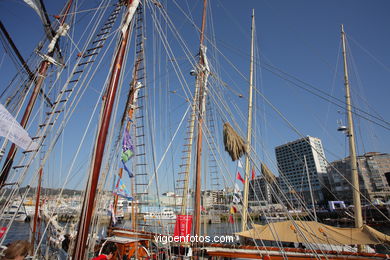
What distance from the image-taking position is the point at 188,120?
14102mm

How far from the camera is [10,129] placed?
411 cm

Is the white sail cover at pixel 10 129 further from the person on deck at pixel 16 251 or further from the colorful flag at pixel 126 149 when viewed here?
the colorful flag at pixel 126 149

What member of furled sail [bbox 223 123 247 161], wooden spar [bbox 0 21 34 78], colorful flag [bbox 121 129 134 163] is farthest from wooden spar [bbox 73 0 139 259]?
furled sail [bbox 223 123 247 161]

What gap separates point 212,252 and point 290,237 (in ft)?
9.07

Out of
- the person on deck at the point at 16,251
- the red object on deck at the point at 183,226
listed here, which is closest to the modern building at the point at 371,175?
the red object on deck at the point at 183,226

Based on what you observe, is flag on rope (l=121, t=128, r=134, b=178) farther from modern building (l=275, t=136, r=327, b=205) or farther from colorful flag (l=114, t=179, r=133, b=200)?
modern building (l=275, t=136, r=327, b=205)

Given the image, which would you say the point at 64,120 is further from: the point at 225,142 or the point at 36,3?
the point at 225,142

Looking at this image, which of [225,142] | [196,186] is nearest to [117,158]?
[196,186]

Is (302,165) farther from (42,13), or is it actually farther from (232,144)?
(42,13)

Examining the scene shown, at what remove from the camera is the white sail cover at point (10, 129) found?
3938mm

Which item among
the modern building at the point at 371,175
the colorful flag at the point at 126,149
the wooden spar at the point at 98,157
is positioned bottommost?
the wooden spar at the point at 98,157

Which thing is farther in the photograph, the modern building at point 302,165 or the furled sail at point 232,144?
the modern building at point 302,165

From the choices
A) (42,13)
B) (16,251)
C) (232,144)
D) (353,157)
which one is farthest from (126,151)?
(353,157)

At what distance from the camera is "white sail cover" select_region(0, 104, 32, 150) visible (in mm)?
3938
